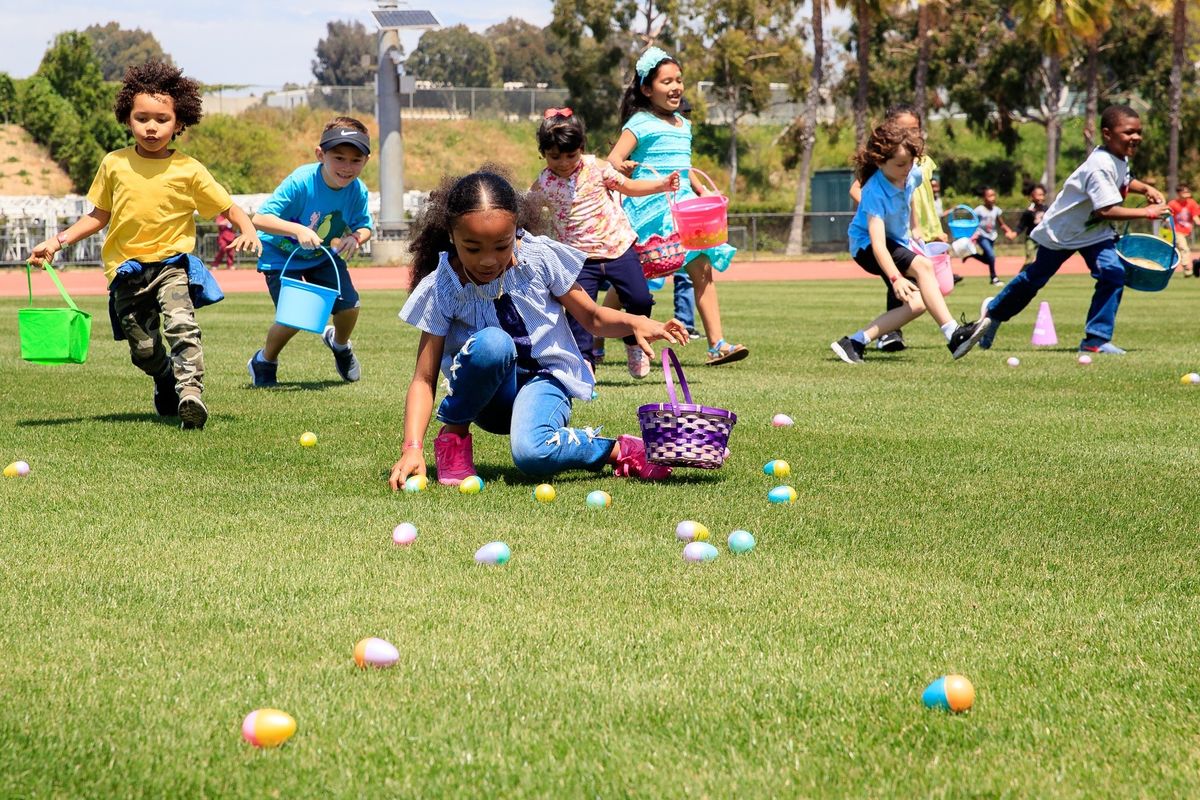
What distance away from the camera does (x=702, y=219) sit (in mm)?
9398

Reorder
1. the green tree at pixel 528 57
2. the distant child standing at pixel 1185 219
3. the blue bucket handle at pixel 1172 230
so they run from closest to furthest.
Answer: the blue bucket handle at pixel 1172 230 → the distant child standing at pixel 1185 219 → the green tree at pixel 528 57

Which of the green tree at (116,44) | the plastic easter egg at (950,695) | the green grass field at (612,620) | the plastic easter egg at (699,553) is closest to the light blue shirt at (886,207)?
the green grass field at (612,620)

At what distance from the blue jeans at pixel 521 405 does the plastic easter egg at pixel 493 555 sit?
1.33 meters

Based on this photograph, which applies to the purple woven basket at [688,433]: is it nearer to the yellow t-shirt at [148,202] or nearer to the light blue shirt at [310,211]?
the yellow t-shirt at [148,202]

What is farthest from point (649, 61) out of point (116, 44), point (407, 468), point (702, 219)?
point (116, 44)

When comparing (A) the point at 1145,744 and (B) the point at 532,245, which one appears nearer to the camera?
(A) the point at 1145,744

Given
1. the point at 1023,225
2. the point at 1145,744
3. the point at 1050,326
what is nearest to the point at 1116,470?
the point at 1145,744

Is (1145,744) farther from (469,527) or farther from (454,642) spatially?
(469,527)

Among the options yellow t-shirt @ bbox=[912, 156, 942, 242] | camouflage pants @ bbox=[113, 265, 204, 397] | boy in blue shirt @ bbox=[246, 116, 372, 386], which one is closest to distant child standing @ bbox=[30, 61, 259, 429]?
camouflage pants @ bbox=[113, 265, 204, 397]

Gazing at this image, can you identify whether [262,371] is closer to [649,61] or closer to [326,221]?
[326,221]

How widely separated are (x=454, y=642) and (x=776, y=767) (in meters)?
1.00

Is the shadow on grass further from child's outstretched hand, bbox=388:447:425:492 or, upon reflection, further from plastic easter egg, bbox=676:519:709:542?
plastic easter egg, bbox=676:519:709:542

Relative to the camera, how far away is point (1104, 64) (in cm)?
5334

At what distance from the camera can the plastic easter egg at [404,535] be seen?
173 inches
